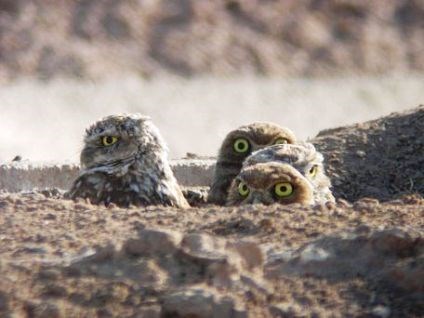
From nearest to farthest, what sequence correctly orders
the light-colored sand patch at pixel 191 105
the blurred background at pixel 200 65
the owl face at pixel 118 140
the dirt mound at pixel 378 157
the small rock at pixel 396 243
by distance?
1. the small rock at pixel 396 243
2. the owl face at pixel 118 140
3. the dirt mound at pixel 378 157
4. the light-colored sand patch at pixel 191 105
5. the blurred background at pixel 200 65

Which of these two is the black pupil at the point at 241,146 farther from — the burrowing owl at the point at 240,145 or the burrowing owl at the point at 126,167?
the burrowing owl at the point at 126,167

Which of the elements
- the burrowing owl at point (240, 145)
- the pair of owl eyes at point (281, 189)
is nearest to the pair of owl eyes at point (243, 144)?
the burrowing owl at point (240, 145)

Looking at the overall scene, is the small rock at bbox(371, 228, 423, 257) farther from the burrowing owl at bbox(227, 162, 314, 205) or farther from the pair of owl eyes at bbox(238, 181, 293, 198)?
the pair of owl eyes at bbox(238, 181, 293, 198)

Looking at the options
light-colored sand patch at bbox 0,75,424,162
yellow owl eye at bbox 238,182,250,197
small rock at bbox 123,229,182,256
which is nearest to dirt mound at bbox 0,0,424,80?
light-colored sand patch at bbox 0,75,424,162

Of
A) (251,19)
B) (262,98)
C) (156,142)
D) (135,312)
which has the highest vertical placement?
(251,19)

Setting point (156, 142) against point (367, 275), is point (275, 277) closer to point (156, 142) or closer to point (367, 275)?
point (367, 275)

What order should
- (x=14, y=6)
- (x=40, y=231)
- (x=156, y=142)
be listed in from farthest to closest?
(x=14, y=6) → (x=156, y=142) → (x=40, y=231)

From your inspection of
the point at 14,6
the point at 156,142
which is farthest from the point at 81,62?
the point at 156,142
